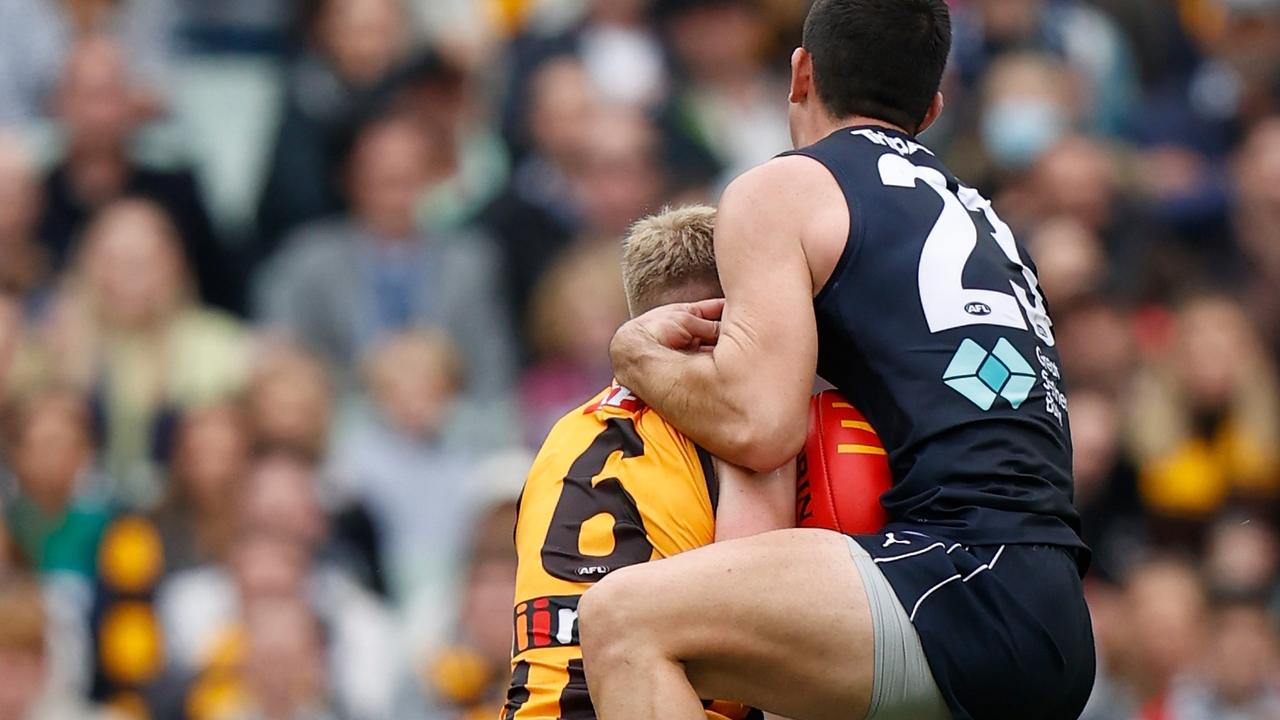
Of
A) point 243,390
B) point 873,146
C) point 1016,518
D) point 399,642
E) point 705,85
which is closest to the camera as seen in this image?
point 1016,518

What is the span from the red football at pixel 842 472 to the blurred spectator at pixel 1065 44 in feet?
20.5

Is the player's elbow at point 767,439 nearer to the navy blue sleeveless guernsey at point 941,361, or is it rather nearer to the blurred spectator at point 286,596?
the navy blue sleeveless guernsey at point 941,361

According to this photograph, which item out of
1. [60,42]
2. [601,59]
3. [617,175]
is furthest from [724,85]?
[60,42]

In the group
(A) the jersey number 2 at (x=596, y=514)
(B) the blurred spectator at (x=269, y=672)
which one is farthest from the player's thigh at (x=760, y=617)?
(B) the blurred spectator at (x=269, y=672)

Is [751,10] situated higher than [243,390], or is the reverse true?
[751,10]

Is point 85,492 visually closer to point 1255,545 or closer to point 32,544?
point 32,544

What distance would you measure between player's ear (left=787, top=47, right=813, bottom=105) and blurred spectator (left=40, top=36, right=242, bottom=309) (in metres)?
5.73

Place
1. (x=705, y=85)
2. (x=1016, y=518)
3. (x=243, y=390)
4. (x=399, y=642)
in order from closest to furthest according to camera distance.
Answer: (x=1016, y=518)
(x=399, y=642)
(x=243, y=390)
(x=705, y=85)

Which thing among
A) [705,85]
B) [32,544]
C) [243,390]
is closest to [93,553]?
[32,544]

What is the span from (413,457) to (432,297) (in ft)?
2.84

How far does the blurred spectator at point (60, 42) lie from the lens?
404 inches

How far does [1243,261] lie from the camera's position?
390 inches

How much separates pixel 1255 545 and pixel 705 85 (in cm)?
373

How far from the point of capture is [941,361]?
166 inches
